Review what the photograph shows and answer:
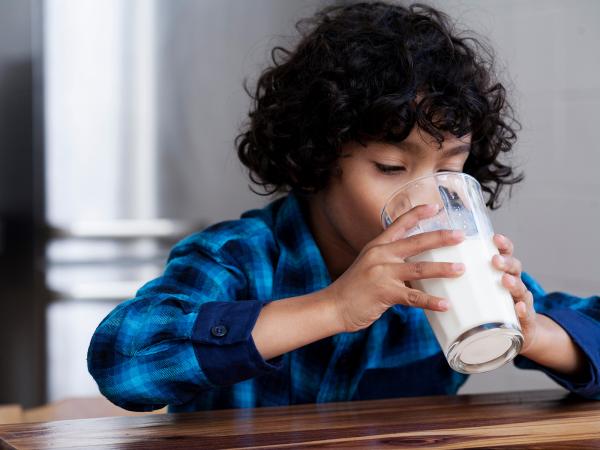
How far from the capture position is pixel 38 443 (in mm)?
703

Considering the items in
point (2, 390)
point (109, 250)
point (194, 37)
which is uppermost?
point (194, 37)

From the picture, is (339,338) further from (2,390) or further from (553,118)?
(2,390)

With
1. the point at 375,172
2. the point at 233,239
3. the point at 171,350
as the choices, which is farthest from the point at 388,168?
the point at 171,350

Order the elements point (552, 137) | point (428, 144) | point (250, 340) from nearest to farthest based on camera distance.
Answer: point (250, 340) < point (428, 144) < point (552, 137)

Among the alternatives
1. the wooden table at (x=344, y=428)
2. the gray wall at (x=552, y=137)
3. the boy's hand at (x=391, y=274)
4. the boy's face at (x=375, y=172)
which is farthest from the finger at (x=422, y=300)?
the gray wall at (x=552, y=137)

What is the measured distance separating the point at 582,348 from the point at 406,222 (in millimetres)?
360

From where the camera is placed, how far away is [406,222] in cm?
83

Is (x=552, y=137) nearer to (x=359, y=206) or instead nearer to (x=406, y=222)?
(x=359, y=206)

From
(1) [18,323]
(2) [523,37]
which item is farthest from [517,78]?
(1) [18,323]

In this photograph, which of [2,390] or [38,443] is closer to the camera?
[38,443]

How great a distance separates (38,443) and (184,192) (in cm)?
178

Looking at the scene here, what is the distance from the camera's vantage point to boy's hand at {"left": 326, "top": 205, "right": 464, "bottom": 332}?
2.66 feet

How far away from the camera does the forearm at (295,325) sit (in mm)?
882

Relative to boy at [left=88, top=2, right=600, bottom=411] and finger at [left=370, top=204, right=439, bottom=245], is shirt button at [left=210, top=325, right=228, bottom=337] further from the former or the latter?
A: finger at [left=370, top=204, right=439, bottom=245]
